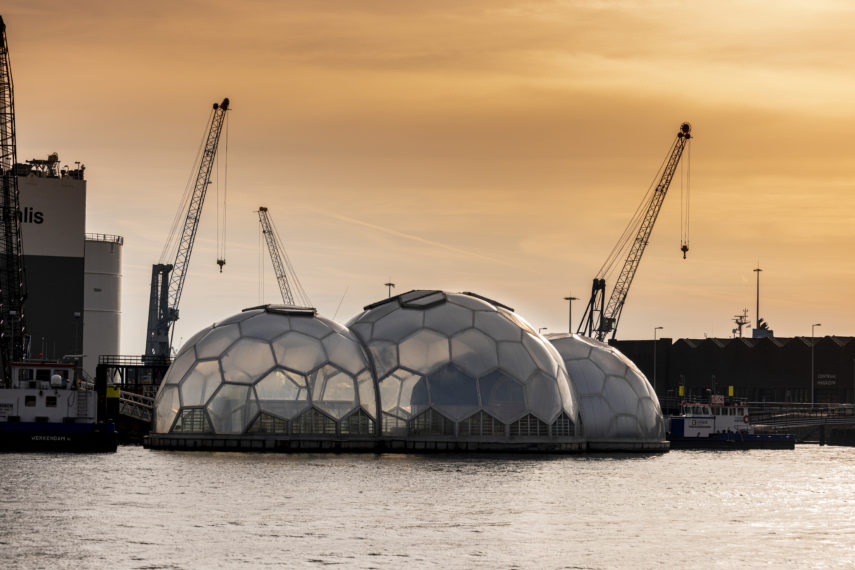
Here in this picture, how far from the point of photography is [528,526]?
49031mm

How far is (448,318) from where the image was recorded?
93.3 m

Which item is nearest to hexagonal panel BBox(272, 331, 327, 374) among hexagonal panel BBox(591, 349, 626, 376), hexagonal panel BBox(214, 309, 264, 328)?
hexagonal panel BBox(214, 309, 264, 328)

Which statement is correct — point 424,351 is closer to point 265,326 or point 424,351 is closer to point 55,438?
point 265,326

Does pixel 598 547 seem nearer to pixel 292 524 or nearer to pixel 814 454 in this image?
pixel 292 524

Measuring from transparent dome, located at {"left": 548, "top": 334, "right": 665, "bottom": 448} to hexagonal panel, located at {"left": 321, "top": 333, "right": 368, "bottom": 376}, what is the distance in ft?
56.8

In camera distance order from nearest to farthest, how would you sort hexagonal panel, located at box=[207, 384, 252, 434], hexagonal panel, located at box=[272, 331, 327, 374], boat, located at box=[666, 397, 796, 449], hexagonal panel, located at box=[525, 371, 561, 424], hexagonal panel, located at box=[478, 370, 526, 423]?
hexagonal panel, located at box=[207, 384, 252, 434] → hexagonal panel, located at box=[272, 331, 327, 374] → hexagonal panel, located at box=[478, 370, 526, 423] → hexagonal panel, located at box=[525, 371, 561, 424] → boat, located at box=[666, 397, 796, 449]

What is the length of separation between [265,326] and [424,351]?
10.1m

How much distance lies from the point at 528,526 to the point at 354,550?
8.91 m

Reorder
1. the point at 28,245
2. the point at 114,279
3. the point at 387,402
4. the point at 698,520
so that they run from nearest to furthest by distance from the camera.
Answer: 1. the point at 698,520
2. the point at 387,402
3. the point at 28,245
4. the point at 114,279

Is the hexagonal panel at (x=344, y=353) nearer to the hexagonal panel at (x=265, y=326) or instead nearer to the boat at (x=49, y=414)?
the hexagonal panel at (x=265, y=326)

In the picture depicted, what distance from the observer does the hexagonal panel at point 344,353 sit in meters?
89.2

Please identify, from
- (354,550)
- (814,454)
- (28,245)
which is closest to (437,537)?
(354,550)

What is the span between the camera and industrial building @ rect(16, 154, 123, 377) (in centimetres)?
14038

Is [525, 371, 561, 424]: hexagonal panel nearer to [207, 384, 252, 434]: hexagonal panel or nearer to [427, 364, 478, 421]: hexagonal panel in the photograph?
[427, 364, 478, 421]: hexagonal panel
